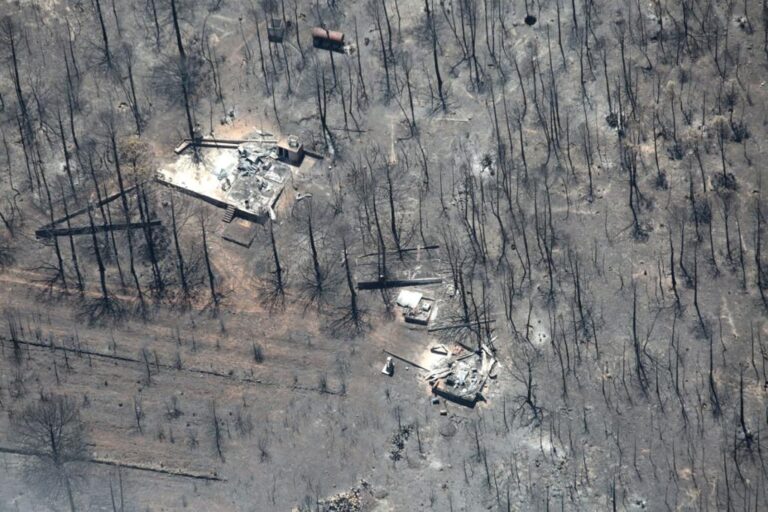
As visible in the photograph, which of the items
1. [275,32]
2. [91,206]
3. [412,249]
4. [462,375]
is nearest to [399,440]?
[462,375]

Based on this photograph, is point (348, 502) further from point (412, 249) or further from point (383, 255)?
point (412, 249)

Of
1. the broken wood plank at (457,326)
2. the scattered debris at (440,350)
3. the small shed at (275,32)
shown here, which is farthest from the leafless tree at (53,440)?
the small shed at (275,32)

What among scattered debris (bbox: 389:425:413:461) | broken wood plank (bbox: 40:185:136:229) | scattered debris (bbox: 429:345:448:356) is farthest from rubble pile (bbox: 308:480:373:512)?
broken wood plank (bbox: 40:185:136:229)

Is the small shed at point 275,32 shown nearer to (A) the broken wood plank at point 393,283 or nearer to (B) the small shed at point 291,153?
(B) the small shed at point 291,153

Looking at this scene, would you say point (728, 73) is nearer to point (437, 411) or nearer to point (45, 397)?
point (437, 411)

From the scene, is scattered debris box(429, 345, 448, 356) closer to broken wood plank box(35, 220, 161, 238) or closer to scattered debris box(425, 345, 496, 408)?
scattered debris box(425, 345, 496, 408)

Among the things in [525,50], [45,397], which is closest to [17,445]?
[45,397]
